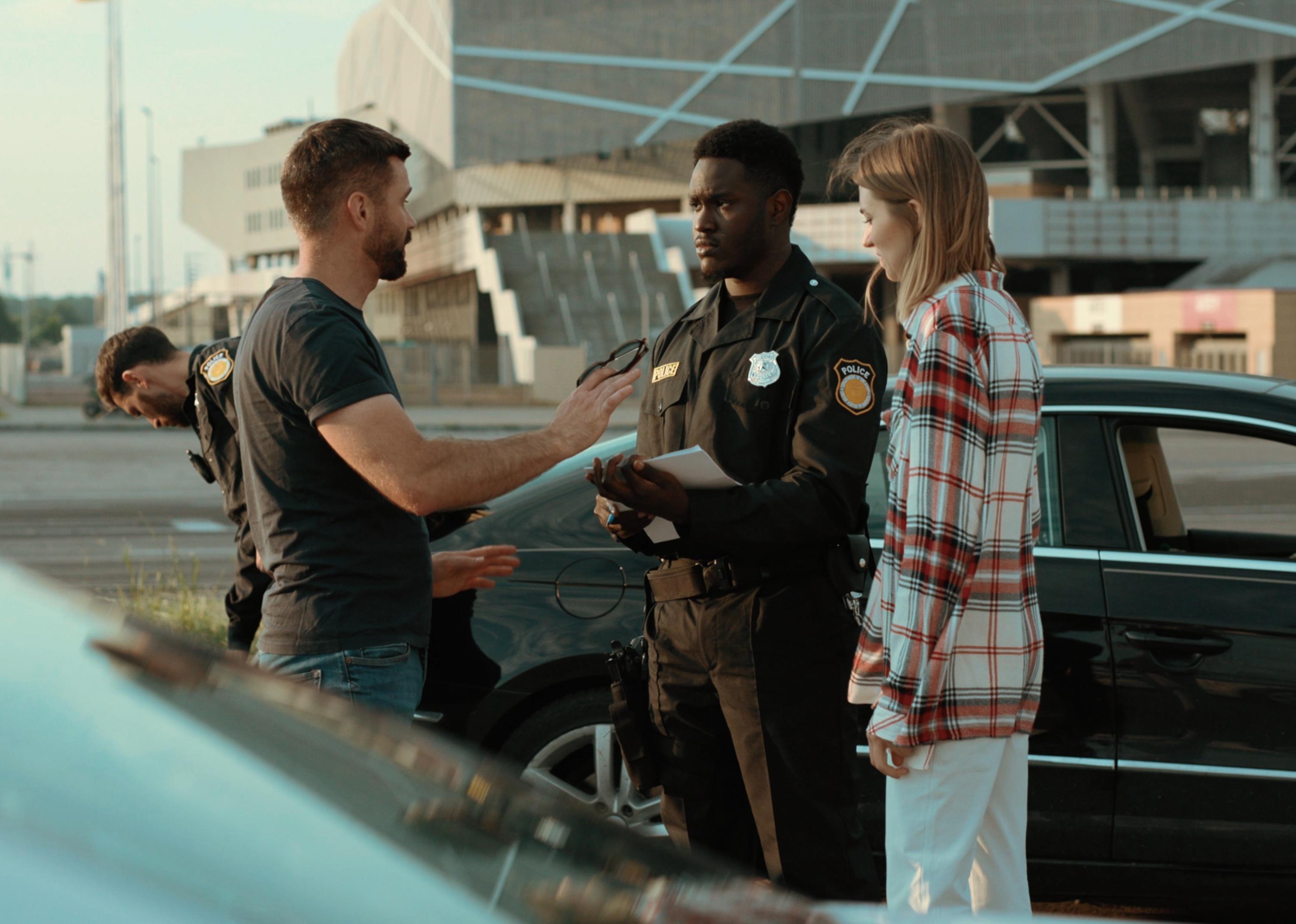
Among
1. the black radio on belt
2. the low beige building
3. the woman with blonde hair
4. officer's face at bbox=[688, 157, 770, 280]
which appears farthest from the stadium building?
the woman with blonde hair

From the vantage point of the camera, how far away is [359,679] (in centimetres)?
273

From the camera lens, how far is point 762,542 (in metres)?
2.80

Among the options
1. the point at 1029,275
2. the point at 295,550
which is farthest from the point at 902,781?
the point at 1029,275

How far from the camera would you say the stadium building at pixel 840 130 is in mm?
48031

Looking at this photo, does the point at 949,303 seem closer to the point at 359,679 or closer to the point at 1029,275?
the point at 359,679

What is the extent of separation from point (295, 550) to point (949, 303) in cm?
135

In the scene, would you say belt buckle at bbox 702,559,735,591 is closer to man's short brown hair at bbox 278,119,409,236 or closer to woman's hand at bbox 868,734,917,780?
woman's hand at bbox 868,734,917,780

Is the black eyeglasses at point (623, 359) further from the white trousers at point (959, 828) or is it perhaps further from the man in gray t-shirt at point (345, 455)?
A: the white trousers at point (959, 828)

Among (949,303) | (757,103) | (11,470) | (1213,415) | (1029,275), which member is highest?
(757,103)

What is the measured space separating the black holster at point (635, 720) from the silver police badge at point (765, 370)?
0.67m

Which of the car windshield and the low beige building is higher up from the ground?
the low beige building

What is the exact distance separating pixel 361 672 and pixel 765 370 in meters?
1.03

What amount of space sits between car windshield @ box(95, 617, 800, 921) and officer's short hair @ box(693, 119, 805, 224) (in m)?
1.84

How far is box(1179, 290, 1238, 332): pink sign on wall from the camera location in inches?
1470
